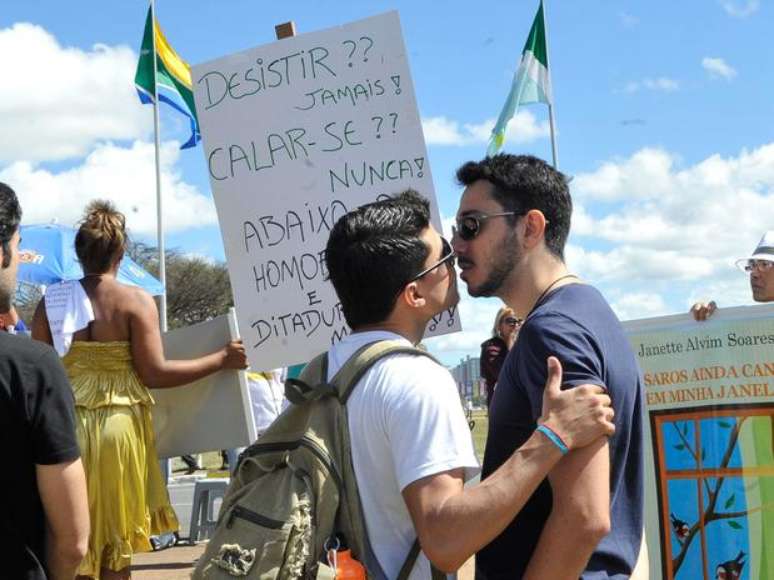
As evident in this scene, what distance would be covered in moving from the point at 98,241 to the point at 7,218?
2329 millimetres

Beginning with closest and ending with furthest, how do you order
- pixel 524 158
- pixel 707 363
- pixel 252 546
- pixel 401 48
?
pixel 252 546 < pixel 524 158 < pixel 401 48 < pixel 707 363

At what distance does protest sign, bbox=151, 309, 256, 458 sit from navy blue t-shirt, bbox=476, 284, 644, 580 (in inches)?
117

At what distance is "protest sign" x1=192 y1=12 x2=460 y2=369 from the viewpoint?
4.15m

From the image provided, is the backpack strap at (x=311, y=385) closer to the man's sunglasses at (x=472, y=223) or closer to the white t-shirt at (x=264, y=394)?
the man's sunglasses at (x=472, y=223)

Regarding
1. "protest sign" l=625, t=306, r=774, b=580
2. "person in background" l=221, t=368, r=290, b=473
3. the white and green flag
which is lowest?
"protest sign" l=625, t=306, r=774, b=580

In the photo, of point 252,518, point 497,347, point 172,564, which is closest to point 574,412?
point 252,518

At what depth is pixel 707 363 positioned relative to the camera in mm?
5164

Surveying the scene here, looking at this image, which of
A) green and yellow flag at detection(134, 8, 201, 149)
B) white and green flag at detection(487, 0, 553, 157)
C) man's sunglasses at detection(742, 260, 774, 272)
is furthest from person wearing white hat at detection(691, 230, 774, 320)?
green and yellow flag at detection(134, 8, 201, 149)

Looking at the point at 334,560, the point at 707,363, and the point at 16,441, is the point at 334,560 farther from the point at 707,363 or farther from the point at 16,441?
the point at 707,363

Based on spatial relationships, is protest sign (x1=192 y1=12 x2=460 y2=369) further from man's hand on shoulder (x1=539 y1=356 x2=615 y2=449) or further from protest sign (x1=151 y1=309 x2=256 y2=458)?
man's hand on shoulder (x1=539 y1=356 x2=615 y2=449)

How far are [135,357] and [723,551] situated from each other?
2877 millimetres

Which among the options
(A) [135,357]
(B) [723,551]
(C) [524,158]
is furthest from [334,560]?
(B) [723,551]

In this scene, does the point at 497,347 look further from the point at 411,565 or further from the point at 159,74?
the point at 159,74

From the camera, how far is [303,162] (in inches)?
167
